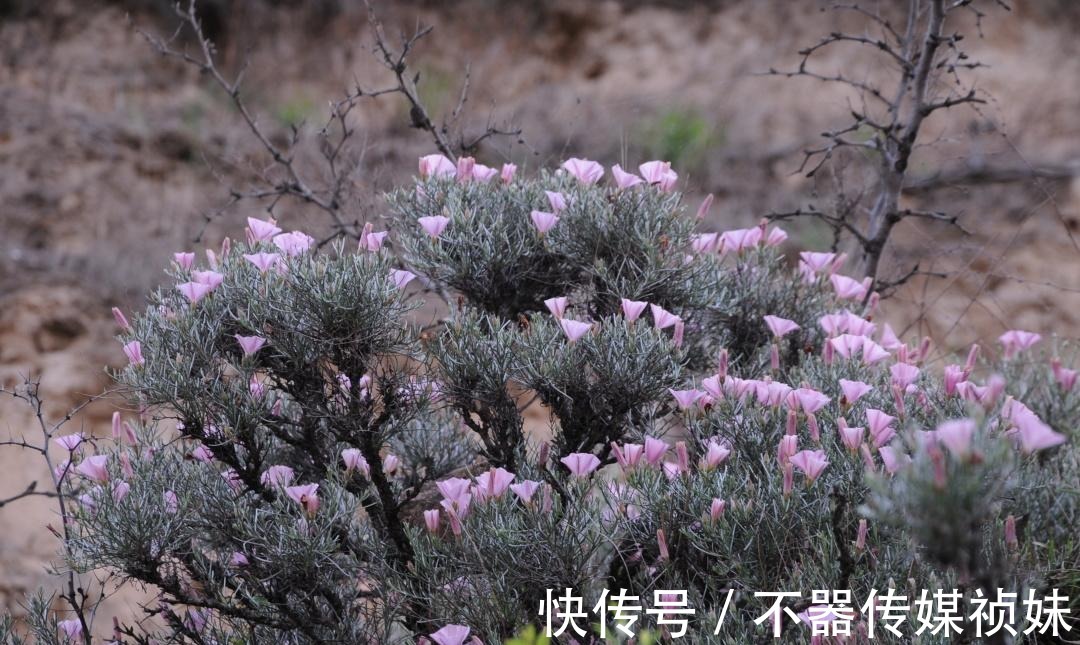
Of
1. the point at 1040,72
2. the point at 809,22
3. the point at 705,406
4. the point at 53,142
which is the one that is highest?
the point at 809,22

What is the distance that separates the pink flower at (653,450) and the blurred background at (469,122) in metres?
3.15

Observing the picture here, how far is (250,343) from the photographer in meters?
2.33

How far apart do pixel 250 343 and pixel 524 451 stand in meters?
0.78

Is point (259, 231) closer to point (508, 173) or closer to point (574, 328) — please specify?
point (508, 173)

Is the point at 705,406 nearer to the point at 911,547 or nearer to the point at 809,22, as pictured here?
the point at 911,547

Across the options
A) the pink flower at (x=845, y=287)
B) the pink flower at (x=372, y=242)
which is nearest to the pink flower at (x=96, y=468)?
the pink flower at (x=372, y=242)

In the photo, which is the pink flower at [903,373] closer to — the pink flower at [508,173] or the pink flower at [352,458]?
the pink flower at [508,173]

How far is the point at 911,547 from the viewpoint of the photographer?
2182mm

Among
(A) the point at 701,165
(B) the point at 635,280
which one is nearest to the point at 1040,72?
(A) the point at 701,165

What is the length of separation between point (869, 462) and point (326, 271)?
129 centimetres

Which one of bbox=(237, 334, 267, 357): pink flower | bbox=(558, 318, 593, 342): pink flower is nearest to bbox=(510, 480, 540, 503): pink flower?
bbox=(558, 318, 593, 342): pink flower

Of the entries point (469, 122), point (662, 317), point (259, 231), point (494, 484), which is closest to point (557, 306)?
point (662, 317)

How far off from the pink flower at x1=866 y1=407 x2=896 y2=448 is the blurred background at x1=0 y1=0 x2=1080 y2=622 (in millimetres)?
3014

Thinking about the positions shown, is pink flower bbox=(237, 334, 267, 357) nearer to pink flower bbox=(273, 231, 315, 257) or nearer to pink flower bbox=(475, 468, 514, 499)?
pink flower bbox=(273, 231, 315, 257)
